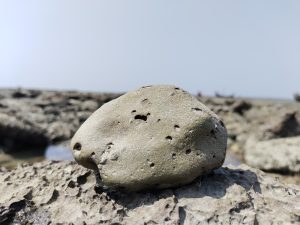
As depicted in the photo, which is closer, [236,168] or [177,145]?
[177,145]

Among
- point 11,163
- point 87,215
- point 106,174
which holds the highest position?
point 106,174

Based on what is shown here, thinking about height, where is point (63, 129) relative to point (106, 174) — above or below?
below

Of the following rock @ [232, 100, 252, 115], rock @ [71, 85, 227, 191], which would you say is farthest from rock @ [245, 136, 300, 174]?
rock @ [232, 100, 252, 115]

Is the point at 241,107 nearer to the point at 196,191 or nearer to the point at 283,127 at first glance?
the point at 283,127

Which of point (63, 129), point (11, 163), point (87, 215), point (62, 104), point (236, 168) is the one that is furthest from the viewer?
point (62, 104)

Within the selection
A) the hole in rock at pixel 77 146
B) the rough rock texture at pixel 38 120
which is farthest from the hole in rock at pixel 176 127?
the rough rock texture at pixel 38 120

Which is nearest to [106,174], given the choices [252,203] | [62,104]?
[252,203]

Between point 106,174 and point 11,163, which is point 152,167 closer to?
point 106,174
